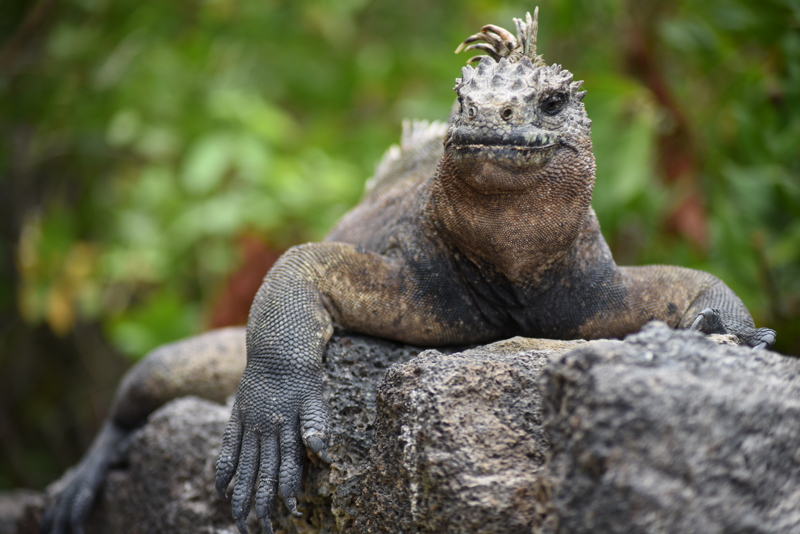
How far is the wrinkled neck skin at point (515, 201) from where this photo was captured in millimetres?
2500

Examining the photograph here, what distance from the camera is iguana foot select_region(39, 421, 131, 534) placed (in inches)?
162

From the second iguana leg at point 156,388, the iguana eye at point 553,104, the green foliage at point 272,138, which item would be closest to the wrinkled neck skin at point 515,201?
the iguana eye at point 553,104

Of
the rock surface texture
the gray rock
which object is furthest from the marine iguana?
the gray rock

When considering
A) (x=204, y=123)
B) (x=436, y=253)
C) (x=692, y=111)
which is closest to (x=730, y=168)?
(x=692, y=111)

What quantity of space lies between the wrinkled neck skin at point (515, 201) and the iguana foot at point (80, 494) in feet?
8.82

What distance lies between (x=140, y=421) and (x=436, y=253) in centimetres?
260

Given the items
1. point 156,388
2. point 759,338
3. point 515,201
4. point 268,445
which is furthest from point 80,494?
point 759,338

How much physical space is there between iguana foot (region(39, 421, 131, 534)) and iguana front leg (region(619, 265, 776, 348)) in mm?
3091

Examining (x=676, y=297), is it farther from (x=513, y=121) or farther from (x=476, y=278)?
(x=513, y=121)

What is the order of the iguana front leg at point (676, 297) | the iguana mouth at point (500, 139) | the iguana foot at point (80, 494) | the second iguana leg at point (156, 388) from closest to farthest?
1. the iguana mouth at point (500, 139)
2. the iguana front leg at point (676, 297)
3. the iguana foot at point (80, 494)
4. the second iguana leg at point (156, 388)

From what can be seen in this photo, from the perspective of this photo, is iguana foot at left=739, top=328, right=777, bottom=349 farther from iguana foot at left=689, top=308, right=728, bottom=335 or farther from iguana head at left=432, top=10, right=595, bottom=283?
iguana head at left=432, top=10, right=595, bottom=283

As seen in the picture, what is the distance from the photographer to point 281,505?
9.25 ft

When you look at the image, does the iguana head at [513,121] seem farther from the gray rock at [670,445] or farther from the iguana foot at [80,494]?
the iguana foot at [80,494]

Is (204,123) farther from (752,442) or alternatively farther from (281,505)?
(752,442)
